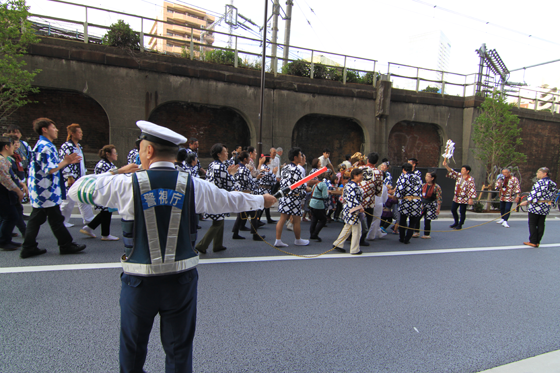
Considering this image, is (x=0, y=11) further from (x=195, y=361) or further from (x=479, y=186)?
(x=479, y=186)

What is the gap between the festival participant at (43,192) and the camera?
4.61 metres

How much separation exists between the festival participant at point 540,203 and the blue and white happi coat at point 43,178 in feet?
30.0

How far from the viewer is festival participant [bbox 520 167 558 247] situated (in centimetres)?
716

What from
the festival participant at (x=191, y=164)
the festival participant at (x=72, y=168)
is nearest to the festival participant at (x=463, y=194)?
the festival participant at (x=191, y=164)

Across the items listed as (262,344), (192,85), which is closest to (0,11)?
(192,85)

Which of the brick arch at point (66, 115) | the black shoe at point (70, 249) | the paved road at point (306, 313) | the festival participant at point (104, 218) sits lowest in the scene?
the paved road at point (306, 313)

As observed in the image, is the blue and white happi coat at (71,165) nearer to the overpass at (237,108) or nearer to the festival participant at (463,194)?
the overpass at (237,108)

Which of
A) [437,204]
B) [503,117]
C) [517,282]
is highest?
[503,117]

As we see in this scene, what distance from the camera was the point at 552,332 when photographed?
3422mm

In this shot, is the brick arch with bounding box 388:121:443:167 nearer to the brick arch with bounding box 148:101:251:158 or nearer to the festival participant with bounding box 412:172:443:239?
the brick arch with bounding box 148:101:251:158

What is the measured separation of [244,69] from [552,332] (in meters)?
14.9

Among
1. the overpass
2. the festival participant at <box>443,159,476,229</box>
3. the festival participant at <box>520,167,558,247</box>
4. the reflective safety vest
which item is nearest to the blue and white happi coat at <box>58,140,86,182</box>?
the reflective safety vest

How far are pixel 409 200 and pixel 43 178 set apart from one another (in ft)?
22.9

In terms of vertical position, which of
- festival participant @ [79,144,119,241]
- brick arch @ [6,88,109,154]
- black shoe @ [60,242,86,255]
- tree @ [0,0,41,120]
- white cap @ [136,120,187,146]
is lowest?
black shoe @ [60,242,86,255]
